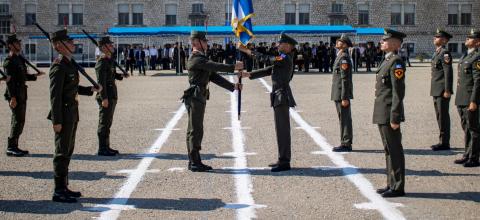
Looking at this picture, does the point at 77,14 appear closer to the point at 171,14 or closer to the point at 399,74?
the point at 171,14

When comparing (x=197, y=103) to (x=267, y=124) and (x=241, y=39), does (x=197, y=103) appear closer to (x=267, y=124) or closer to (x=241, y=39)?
(x=241, y=39)

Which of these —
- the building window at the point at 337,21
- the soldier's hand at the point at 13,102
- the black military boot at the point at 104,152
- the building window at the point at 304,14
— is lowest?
the black military boot at the point at 104,152

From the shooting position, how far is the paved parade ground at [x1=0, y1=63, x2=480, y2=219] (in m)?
7.52

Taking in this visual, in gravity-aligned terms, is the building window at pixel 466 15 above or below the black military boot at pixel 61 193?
above

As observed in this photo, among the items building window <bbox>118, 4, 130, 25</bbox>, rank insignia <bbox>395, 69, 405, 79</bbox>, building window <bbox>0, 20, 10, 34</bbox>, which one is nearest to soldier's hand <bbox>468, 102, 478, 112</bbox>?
rank insignia <bbox>395, 69, 405, 79</bbox>

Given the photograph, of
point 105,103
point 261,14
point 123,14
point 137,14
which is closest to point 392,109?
point 105,103

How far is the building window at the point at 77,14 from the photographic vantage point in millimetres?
66125

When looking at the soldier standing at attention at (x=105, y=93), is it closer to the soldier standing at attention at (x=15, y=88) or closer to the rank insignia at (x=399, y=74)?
the soldier standing at attention at (x=15, y=88)

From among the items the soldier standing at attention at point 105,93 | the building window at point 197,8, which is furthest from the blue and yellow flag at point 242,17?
the building window at point 197,8

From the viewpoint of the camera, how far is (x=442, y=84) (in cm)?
1177

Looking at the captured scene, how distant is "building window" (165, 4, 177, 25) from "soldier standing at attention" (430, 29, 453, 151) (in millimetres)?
55896

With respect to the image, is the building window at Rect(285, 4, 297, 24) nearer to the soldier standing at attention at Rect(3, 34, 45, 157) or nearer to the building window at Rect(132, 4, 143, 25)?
the building window at Rect(132, 4, 143, 25)

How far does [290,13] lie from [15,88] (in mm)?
56515

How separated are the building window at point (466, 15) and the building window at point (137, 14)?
32.7m
